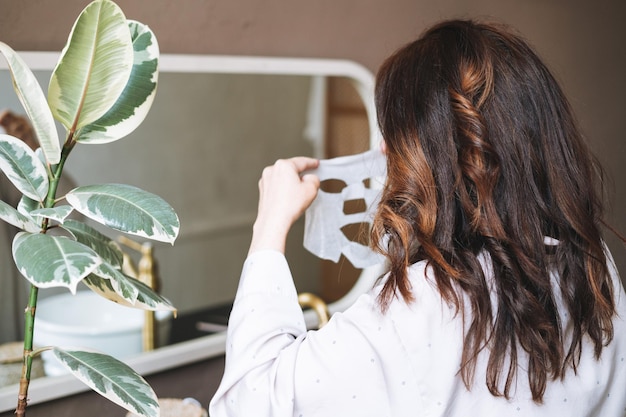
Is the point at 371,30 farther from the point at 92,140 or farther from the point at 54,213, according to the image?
the point at 54,213

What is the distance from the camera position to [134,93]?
873 millimetres

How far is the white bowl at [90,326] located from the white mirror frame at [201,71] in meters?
0.05

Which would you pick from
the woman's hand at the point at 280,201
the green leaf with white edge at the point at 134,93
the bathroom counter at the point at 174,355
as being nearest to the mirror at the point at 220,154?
the bathroom counter at the point at 174,355

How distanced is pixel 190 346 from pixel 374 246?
2.40 feet

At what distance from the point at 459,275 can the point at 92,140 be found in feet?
1.64

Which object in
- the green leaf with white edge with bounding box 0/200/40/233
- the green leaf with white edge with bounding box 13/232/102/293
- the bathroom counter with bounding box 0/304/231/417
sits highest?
the green leaf with white edge with bounding box 0/200/40/233

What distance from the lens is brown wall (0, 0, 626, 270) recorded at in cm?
128

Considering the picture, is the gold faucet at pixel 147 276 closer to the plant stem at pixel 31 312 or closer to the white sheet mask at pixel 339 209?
the white sheet mask at pixel 339 209

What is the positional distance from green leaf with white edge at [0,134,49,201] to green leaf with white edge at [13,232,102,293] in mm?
77

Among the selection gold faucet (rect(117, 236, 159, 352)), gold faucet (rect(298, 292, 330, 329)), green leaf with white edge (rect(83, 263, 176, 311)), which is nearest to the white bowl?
gold faucet (rect(117, 236, 159, 352))

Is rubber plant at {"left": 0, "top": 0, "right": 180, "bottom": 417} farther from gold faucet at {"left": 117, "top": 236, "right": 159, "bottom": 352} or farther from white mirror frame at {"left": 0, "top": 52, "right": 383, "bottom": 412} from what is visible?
gold faucet at {"left": 117, "top": 236, "right": 159, "bottom": 352}

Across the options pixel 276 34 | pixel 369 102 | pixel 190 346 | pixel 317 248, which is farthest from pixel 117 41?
pixel 369 102

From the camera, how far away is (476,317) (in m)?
0.85

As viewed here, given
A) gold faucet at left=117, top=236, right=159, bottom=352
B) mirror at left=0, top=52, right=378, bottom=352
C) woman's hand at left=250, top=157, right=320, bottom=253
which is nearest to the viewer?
woman's hand at left=250, top=157, right=320, bottom=253
